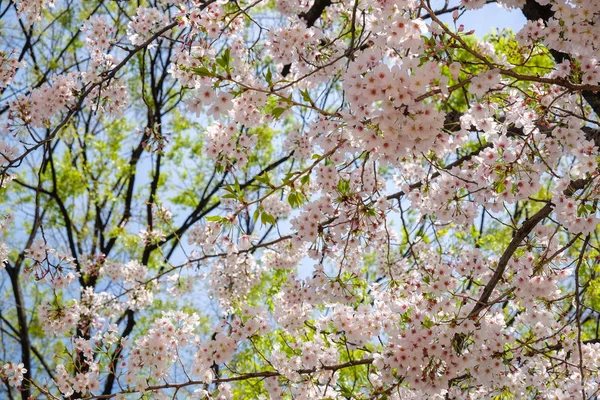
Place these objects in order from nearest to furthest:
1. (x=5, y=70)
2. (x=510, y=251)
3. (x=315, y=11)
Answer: (x=510, y=251)
(x=5, y=70)
(x=315, y=11)

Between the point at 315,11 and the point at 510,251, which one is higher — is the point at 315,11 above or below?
above

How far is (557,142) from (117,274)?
5.61m

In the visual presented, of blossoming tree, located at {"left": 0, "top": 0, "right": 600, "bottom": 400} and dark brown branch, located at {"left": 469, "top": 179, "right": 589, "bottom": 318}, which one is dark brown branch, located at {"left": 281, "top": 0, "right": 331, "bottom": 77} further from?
dark brown branch, located at {"left": 469, "top": 179, "right": 589, "bottom": 318}

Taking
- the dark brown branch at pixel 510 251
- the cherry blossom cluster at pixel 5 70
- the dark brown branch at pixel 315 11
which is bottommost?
the dark brown branch at pixel 510 251

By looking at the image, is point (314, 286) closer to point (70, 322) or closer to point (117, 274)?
point (70, 322)

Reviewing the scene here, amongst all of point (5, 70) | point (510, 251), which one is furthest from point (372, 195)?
point (5, 70)

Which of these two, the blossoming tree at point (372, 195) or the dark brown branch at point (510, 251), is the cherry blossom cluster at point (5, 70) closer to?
the blossoming tree at point (372, 195)

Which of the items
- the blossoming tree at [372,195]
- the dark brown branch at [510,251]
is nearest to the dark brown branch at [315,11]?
the blossoming tree at [372,195]

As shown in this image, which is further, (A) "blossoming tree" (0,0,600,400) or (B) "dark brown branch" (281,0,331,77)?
(B) "dark brown branch" (281,0,331,77)

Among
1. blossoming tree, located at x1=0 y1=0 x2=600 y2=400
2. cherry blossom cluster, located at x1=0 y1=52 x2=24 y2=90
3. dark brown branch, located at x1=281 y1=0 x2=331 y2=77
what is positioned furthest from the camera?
dark brown branch, located at x1=281 y1=0 x2=331 y2=77

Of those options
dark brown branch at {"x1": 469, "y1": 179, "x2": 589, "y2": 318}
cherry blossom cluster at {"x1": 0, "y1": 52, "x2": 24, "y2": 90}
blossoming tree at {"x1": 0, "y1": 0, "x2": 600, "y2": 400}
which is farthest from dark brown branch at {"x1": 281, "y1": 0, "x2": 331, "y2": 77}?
dark brown branch at {"x1": 469, "y1": 179, "x2": 589, "y2": 318}

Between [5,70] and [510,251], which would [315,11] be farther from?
[510,251]

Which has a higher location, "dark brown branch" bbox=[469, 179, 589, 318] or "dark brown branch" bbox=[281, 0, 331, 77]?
"dark brown branch" bbox=[281, 0, 331, 77]

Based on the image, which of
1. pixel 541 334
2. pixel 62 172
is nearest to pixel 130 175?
pixel 62 172
